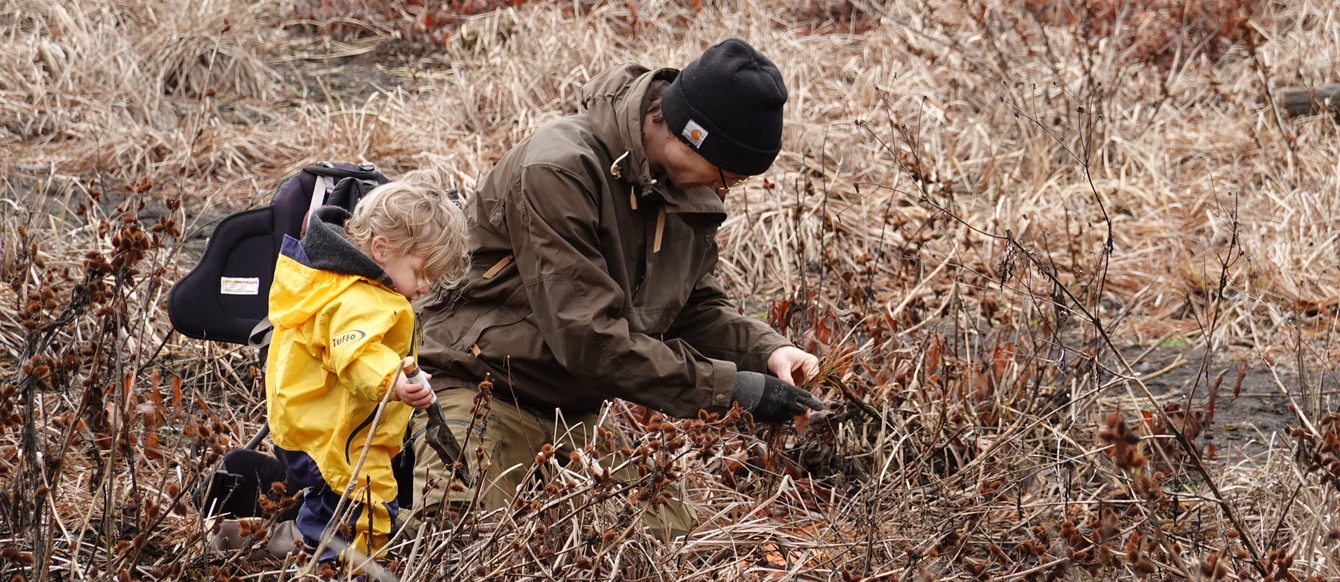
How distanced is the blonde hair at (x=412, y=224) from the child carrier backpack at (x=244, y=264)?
0.39 metres

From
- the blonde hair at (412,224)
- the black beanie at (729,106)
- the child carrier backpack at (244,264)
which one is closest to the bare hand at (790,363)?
the black beanie at (729,106)

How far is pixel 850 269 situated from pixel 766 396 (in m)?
2.68

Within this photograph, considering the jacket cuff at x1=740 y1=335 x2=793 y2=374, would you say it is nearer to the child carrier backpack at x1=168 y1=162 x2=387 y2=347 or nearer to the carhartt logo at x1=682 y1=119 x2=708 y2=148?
the carhartt logo at x1=682 y1=119 x2=708 y2=148

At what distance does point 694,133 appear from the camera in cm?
345

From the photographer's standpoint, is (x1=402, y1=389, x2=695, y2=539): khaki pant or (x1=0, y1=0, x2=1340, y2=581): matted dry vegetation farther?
(x1=402, y1=389, x2=695, y2=539): khaki pant

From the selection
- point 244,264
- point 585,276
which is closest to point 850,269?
point 585,276

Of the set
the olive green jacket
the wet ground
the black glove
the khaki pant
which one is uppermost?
the olive green jacket

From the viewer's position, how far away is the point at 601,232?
3.56 m

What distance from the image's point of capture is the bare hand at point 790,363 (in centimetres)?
389

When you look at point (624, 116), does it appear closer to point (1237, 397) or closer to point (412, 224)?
point (412, 224)

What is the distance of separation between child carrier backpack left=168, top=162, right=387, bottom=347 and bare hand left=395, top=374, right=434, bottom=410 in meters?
0.79

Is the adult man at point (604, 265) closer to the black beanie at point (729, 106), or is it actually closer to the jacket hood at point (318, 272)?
the black beanie at point (729, 106)

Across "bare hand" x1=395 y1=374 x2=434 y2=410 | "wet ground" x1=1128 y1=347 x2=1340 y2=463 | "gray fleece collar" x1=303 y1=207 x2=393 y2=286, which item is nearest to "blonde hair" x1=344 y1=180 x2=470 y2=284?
"gray fleece collar" x1=303 y1=207 x2=393 y2=286

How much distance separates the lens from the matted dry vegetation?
3023mm
